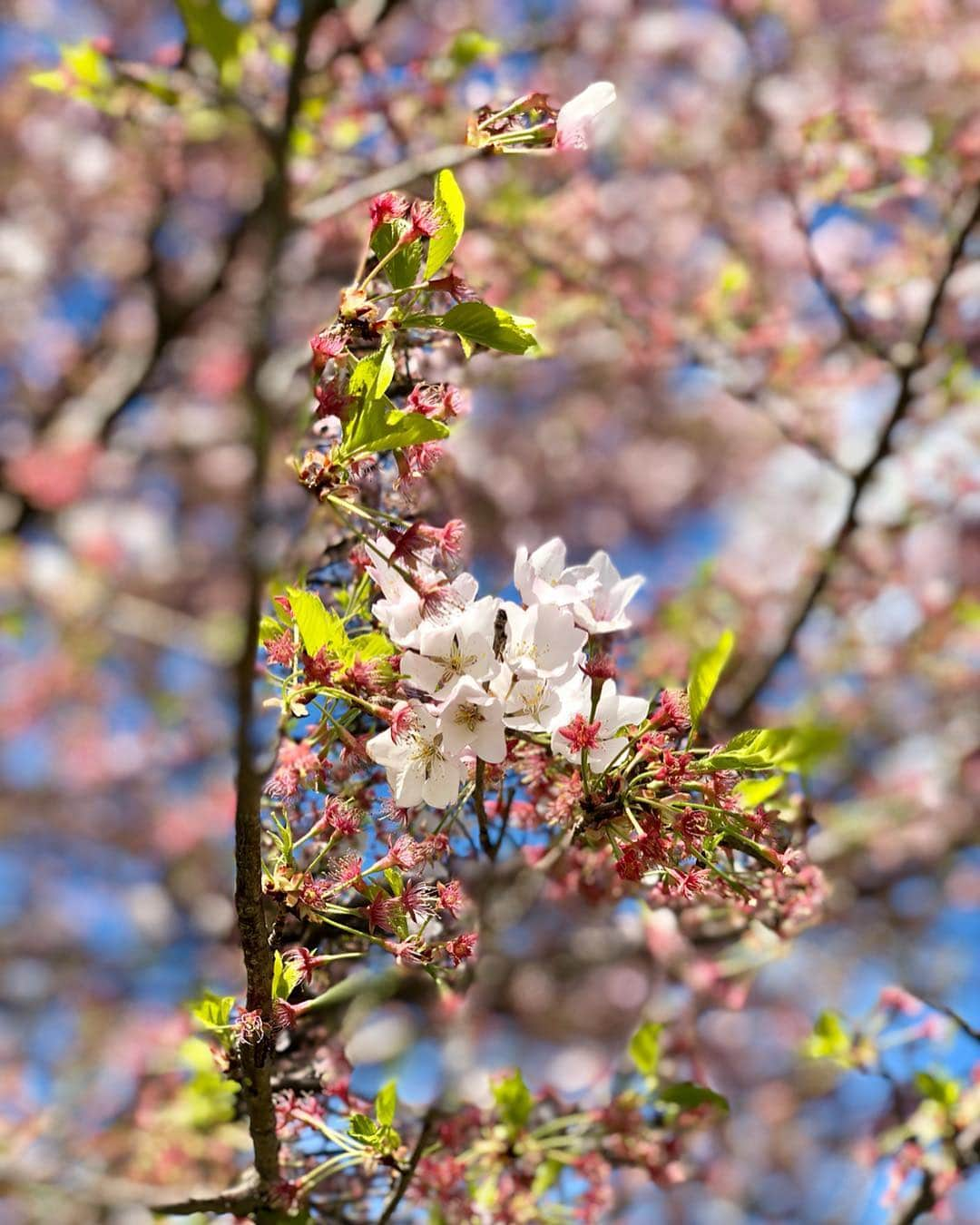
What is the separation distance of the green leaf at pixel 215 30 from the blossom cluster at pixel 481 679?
20.3 inches

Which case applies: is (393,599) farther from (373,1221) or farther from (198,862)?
(198,862)

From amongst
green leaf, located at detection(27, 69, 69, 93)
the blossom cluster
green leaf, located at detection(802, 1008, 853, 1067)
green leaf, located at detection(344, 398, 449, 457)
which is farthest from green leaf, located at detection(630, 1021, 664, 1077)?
green leaf, located at detection(27, 69, 69, 93)

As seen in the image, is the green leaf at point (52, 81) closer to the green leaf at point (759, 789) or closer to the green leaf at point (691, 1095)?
the green leaf at point (759, 789)

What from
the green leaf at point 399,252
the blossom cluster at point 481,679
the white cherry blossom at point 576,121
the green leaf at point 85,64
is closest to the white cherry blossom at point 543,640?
the blossom cluster at point 481,679

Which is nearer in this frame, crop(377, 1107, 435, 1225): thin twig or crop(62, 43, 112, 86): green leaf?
crop(377, 1107, 435, 1225): thin twig

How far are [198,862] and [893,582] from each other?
3129mm

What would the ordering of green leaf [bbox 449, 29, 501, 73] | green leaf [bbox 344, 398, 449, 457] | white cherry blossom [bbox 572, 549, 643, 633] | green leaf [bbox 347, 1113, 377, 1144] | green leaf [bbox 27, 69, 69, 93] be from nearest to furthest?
green leaf [bbox 344, 398, 449, 457], white cherry blossom [bbox 572, 549, 643, 633], green leaf [bbox 347, 1113, 377, 1144], green leaf [bbox 27, 69, 69, 93], green leaf [bbox 449, 29, 501, 73]

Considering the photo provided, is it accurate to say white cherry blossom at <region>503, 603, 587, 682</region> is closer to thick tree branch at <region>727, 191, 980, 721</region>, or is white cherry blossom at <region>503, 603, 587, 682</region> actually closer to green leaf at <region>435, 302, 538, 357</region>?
green leaf at <region>435, 302, 538, 357</region>

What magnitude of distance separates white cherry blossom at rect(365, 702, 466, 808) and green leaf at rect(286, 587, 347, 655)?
8cm

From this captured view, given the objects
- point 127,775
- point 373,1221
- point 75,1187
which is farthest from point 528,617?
point 127,775

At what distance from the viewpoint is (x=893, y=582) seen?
4.67 meters

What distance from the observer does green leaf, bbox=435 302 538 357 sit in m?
0.79

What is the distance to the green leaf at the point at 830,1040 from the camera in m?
1.58

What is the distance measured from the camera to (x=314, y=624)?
2.70 feet
